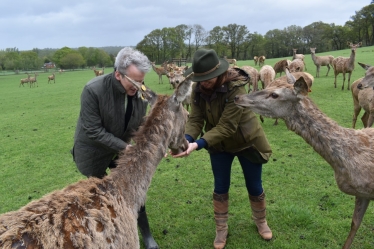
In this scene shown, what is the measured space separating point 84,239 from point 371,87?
300 inches

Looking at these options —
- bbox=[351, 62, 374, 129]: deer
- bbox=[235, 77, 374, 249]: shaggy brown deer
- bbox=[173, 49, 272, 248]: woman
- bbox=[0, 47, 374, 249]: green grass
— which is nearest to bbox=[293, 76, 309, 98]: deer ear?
bbox=[235, 77, 374, 249]: shaggy brown deer

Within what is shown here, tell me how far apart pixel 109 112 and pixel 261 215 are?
2.35 metres

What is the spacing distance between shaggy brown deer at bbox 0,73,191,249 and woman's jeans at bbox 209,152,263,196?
75 centimetres

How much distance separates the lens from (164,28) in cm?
7281

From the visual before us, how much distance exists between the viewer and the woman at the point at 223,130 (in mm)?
3115

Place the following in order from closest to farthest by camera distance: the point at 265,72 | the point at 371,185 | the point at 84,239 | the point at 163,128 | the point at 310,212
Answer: the point at 84,239, the point at 163,128, the point at 371,185, the point at 310,212, the point at 265,72

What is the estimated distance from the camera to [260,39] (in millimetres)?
70438

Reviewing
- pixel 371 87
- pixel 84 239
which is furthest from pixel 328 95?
pixel 84 239

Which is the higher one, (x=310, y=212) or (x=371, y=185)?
(x=371, y=185)

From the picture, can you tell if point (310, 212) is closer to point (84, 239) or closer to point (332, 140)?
point (332, 140)

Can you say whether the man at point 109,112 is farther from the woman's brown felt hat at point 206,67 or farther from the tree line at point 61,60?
the tree line at point 61,60

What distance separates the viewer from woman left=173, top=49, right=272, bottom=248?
10.2ft

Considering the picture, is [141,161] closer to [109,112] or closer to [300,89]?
[109,112]

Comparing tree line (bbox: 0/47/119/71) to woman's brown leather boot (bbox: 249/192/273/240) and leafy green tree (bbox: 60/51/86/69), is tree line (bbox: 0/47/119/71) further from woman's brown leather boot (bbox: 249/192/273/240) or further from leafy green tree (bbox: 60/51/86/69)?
woman's brown leather boot (bbox: 249/192/273/240)
